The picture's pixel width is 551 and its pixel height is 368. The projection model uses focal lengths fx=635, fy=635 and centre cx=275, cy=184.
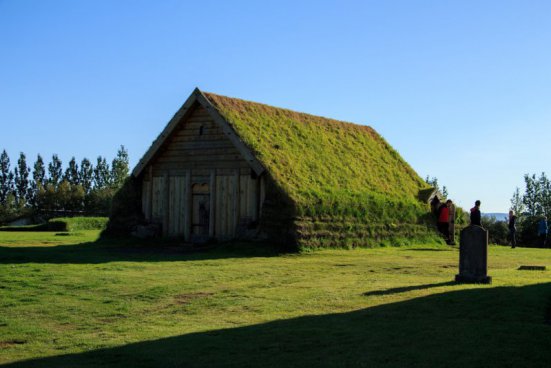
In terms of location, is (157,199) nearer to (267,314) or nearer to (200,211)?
(200,211)

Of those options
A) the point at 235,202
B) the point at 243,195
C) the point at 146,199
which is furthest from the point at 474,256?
the point at 146,199

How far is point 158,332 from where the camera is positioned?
38.5 feet

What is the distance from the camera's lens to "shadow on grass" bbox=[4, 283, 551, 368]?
915 cm

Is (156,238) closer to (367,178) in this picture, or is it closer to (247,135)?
(247,135)

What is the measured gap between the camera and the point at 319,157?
31156mm

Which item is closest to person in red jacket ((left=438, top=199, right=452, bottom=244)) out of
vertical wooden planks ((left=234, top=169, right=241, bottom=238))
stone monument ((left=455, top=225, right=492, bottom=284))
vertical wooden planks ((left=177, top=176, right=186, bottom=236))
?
vertical wooden planks ((left=234, top=169, right=241, bottom=238))

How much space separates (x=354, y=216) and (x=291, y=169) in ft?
11.4

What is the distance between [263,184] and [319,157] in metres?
5.16

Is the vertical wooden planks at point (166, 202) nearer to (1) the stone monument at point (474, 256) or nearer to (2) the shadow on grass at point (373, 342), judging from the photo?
(1) the stone monument at point (474, 256)

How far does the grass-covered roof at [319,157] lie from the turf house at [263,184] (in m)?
0.07

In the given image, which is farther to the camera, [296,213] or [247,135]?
[247,135]

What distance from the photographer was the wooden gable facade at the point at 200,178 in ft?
90.4

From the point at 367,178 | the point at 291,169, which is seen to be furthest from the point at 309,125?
the point at 291,169

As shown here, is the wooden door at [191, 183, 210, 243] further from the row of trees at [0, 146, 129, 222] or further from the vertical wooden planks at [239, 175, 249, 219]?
the row of trees at [0, 146, 129, 222]
